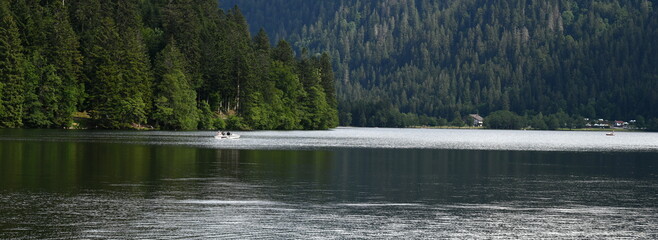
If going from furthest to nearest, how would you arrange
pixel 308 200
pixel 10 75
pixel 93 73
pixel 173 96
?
pixel 173 96, pixel 93 73, pixel 10 75, pixel 308 200

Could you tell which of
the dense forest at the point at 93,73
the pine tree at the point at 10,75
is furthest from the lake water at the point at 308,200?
the dense forest at the point at 93,73

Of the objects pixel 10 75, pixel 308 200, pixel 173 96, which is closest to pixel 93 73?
pixel 173 96

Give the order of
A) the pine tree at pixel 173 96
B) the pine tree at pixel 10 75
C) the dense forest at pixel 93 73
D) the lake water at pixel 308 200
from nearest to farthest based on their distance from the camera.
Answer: the lake water at pixel 308 200, the pine tree at pixel 10 75, the dense forest at pixel 93 73, the pine tree at pixel 173 96

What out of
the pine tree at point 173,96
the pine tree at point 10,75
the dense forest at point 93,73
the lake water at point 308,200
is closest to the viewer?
the lake water at point 308,200

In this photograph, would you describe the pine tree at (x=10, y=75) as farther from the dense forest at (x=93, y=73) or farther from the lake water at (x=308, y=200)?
the lake water at (x=308, y=200)

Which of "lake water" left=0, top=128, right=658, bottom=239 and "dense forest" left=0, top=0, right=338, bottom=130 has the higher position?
"dense forest" left=0, top=0, right=338, bottom=130

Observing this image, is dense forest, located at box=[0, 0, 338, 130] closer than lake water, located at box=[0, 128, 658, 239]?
No

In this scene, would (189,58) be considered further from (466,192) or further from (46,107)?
(466,192)

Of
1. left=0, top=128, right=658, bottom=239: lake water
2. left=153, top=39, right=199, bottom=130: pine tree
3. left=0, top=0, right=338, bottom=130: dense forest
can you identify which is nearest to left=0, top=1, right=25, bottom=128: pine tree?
left=0, top=0, right=338, bottom=130: dense forest

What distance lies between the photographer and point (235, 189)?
45.9 m

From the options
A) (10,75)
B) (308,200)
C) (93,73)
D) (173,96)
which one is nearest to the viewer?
(308,200)

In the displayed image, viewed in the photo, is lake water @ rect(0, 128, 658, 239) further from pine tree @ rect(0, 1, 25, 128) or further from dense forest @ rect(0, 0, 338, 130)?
dense forest @ rect(0, 0, 338, 130)

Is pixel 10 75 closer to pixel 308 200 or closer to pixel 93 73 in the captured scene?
pixel 93 73

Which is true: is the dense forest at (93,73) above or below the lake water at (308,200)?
above
